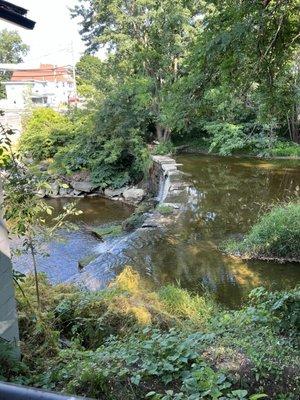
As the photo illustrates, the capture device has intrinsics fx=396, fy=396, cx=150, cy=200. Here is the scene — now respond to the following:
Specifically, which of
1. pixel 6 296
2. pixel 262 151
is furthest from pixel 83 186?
pixel 6 296

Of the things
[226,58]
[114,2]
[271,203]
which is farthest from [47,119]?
[226,58]

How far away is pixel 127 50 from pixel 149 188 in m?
6.12

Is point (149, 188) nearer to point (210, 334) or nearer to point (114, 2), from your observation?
point (114, 2)

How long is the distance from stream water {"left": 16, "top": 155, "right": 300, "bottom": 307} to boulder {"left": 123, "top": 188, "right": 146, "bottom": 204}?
1.39 ft

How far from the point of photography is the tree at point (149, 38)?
14.7m

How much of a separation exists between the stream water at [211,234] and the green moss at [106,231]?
228mm

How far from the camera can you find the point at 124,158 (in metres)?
16.6

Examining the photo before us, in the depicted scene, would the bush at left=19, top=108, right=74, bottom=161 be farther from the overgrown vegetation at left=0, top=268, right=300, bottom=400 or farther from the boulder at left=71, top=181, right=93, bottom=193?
the overgrown vegetation at left=0, top=268, right=300, bottom=400

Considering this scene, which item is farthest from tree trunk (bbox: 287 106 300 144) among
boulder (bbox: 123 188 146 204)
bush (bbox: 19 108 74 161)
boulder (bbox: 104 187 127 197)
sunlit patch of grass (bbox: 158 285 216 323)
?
sunlit patch of grass (bbox: 158 285 216 323)

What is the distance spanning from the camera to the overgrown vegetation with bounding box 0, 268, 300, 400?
2770 mm

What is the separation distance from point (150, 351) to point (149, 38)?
594 inches

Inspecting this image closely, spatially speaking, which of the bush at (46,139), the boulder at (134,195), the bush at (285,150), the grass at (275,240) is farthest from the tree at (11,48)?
the grass at (275,240)

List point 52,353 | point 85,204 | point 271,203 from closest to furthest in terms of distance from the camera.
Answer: point 52,353 → point 271,203 → point 85,204

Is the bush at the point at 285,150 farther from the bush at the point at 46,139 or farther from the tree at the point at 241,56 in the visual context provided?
the tree at the point at 241,56
